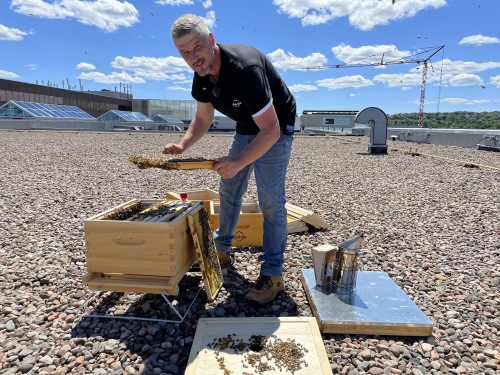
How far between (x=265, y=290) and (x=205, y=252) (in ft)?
2.11

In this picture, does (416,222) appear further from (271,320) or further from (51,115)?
(51,115)

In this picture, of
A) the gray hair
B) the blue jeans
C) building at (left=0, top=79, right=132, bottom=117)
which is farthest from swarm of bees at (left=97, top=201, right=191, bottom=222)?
building at (left=0, top=79, right=132, bottom=117)

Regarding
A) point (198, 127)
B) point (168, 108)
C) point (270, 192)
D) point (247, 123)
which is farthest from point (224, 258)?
point (168, 108)

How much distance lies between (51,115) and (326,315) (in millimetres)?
45048

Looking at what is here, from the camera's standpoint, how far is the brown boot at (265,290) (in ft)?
11.3

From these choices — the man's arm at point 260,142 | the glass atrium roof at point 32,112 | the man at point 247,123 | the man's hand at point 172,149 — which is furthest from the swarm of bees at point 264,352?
the glass atrium roof at point 32,112

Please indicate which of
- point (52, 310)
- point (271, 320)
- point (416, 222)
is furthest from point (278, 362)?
point (416, 222)

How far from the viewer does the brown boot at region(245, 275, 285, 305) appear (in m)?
3.45

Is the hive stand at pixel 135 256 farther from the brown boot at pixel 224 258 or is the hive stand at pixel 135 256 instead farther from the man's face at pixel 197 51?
the man's face at pixel 197 51

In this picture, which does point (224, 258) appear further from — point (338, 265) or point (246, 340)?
point (246, 340)

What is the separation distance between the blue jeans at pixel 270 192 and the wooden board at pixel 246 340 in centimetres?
64

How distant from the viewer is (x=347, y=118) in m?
68.6

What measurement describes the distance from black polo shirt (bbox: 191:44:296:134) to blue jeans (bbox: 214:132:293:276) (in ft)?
0.62

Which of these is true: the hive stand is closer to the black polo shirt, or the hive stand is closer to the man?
the man
